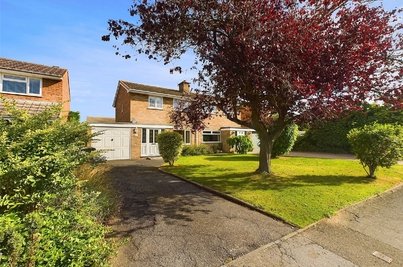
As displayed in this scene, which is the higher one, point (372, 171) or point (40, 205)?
point (40, 205)

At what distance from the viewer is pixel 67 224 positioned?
332cm

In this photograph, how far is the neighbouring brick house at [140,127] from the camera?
19.9 m

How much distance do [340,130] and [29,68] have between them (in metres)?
27.9

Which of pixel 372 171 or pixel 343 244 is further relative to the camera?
pixel 372 171

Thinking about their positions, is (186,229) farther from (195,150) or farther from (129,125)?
(195,150)

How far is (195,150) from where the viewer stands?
23.2 m

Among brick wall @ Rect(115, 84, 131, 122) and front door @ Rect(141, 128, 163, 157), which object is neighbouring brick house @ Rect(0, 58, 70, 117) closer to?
brick wall @ Rect(115, 84, 131, 122)

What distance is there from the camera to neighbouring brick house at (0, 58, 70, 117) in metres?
17.0

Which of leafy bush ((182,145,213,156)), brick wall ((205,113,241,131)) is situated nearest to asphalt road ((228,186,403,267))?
leafy bush ((182,145,213,156))

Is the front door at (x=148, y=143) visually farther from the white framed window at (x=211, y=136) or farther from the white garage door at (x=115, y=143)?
the white framed window at (x=211, y=136)

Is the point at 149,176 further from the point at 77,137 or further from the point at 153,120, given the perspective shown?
the point at 153,120

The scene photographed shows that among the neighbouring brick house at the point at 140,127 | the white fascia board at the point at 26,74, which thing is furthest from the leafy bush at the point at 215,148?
the white fascia board at the point at 26,74

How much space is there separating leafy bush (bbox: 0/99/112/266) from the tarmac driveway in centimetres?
90

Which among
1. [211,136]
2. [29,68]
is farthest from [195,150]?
[29,68]
